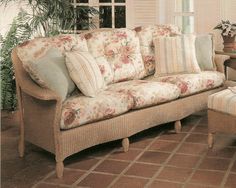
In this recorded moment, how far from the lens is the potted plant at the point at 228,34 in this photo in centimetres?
504

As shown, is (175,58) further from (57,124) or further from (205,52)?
(57,124)

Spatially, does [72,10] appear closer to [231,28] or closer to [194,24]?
[194,24]

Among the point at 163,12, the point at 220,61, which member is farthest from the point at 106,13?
the point at 220,61

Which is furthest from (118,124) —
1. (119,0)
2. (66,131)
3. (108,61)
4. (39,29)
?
(119,0)

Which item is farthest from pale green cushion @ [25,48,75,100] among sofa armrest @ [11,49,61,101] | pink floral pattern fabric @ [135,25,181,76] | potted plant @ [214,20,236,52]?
potted plant @ [214,20,236,52]

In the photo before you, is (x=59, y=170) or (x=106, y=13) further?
(x=106, y=13)

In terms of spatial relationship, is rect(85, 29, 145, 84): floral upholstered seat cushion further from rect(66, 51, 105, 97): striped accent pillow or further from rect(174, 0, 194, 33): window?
rect(174, 0, 194, 33): window

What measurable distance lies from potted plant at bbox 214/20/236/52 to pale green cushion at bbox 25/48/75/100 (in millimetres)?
2325

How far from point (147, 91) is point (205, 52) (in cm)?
115

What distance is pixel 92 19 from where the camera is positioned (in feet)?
19.5

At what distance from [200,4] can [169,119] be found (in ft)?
6.51

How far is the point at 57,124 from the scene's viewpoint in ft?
10.5

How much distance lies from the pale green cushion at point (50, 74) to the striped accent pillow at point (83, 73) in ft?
0.23

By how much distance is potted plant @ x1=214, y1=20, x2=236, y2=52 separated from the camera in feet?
16.5
